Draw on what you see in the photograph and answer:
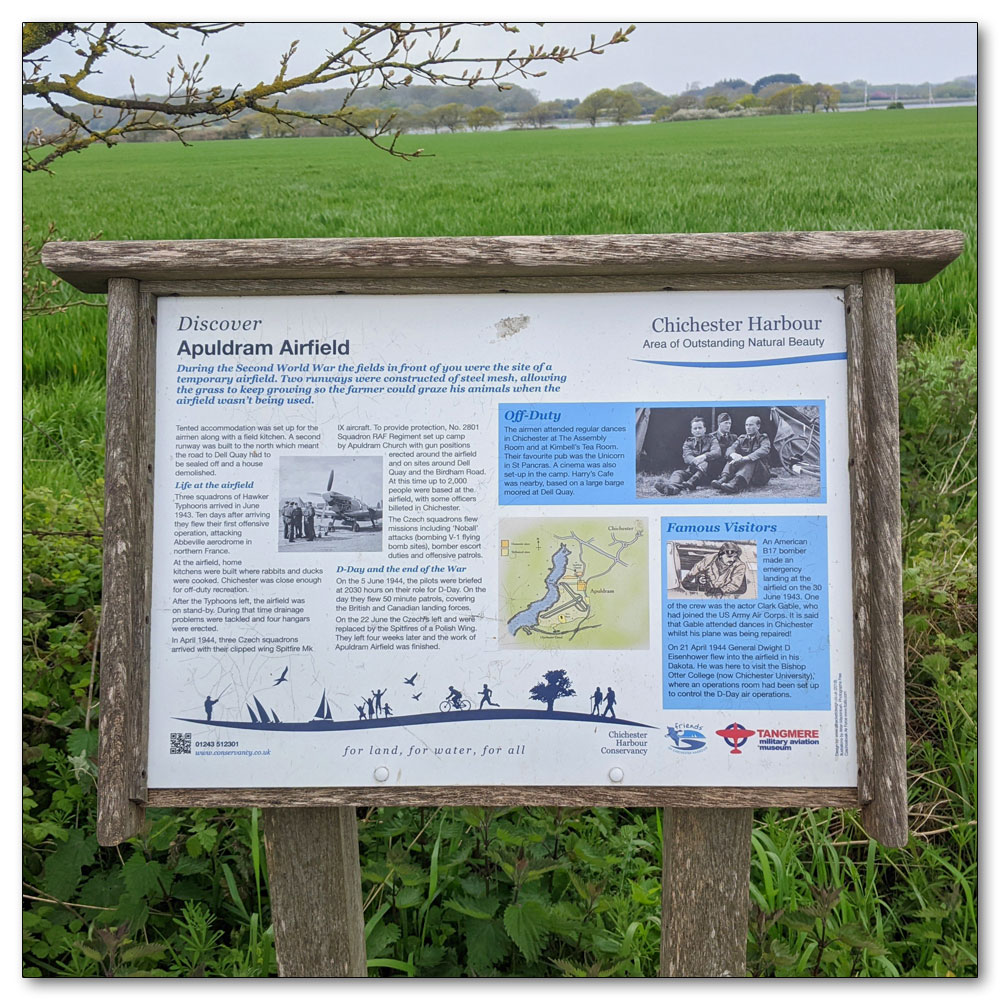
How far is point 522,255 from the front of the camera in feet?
5.44

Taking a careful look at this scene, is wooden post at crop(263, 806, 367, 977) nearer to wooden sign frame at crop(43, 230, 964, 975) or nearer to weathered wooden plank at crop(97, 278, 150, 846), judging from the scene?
wooden sign frame at crop(43, 230, 964, 975)

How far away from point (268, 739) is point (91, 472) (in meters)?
2.38

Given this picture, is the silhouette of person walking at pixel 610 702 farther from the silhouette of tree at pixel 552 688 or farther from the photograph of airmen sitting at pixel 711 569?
the photograph of airmen sitting at pixel 711 569

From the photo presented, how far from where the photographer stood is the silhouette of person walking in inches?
65.1

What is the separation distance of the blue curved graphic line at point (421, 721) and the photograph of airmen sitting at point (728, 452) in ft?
1.52

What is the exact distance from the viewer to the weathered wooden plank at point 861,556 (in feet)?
5.37

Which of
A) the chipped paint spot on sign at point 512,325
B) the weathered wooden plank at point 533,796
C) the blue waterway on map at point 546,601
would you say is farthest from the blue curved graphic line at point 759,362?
the weathered wooden plank at point 533,796

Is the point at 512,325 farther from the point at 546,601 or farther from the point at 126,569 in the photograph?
the point at 126,569

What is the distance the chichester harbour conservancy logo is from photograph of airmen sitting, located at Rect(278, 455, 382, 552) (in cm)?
80

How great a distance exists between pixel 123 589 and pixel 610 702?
39.7 inches

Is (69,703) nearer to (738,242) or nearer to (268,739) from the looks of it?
(268,739)

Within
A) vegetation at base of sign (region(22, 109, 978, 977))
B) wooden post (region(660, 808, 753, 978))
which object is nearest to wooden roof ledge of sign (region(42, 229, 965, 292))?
wooden post (region(660, 808, 753, 978))

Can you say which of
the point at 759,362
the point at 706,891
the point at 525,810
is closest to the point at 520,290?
the point at 759,362

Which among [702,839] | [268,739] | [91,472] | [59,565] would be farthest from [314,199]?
[702,839]
